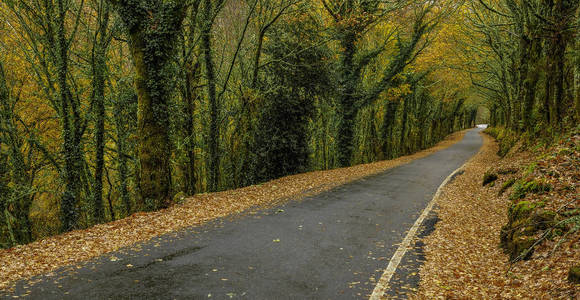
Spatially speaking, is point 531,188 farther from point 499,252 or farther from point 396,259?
point 396,259

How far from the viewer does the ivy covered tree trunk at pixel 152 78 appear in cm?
891

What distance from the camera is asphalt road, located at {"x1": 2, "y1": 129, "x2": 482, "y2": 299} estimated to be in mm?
4434

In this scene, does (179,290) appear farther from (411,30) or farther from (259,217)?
(411,30)

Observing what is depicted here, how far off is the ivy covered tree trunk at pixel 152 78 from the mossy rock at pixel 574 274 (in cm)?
906

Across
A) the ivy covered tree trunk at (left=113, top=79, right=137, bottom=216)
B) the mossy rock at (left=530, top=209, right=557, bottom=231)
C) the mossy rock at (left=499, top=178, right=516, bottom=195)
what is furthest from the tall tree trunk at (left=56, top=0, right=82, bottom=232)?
the mossy rock at (left=499, top=178, right=516, bottom=195)

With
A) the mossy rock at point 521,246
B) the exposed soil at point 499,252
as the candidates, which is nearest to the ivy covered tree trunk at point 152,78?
the exposed soil at point 499,252

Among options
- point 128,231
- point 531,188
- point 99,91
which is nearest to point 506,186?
point 531,188

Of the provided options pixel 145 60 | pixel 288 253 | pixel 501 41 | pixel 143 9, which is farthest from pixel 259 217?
→ pixel 501 41

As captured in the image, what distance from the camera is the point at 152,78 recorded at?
919 cm

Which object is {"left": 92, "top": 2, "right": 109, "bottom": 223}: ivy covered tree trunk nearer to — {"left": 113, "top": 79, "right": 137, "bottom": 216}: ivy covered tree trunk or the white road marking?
{"left": 113, "top": 79, "right": 137, "bottom": 216}: ivy covered tree trunk

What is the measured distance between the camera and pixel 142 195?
914cm

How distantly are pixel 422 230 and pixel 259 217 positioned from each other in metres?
3.98

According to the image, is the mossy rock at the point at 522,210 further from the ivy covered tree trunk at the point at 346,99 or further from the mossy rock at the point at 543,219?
the ivy covered tree trunk at the point at 346,99

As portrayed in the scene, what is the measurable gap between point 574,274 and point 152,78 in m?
9.95
